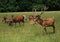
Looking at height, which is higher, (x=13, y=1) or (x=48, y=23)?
(x=48, y=23)

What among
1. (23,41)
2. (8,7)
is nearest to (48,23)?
(23,41)

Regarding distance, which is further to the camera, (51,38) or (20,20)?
(20,20)

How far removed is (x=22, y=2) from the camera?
51.8 metres

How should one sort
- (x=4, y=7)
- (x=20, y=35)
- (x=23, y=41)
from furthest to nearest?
(x=4, y=7) < (x=20, y=35) < (x=23, y=41)

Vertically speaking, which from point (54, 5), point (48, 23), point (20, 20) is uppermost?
point (48, 23)

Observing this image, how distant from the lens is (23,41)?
12.8m

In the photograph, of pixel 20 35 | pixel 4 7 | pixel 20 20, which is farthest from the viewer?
pixel 4 7

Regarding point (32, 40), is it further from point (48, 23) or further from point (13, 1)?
point (13, 1)

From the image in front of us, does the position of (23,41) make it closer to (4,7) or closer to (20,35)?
(20,35)

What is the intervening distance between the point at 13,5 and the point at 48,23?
36.1m

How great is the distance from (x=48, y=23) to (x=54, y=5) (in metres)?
37.1

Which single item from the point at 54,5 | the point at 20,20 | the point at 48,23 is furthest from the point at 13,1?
the point at 48,23

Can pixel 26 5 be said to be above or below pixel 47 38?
below

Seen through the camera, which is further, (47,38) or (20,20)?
(20,20)
